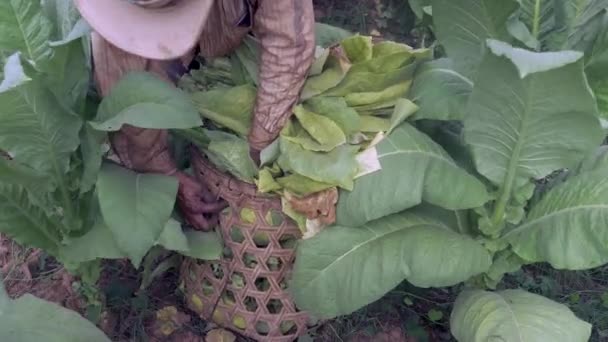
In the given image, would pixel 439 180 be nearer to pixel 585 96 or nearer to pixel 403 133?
pixel 403 133

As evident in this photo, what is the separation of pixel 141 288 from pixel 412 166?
815mm

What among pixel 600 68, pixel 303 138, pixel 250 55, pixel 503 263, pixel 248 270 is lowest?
pixel 248 270

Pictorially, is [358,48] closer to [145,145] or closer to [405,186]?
[405,186]

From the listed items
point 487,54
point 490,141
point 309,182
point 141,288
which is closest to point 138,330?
point 141,288

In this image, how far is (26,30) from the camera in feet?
5.21

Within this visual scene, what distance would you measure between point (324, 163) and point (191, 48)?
36 cm

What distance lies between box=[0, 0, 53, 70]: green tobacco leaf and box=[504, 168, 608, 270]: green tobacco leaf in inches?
41.7

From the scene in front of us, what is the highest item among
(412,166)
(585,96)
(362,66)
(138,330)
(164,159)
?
(585,96)

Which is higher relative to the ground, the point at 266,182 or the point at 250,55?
the point at 250,55

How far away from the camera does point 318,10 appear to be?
2.93 metres

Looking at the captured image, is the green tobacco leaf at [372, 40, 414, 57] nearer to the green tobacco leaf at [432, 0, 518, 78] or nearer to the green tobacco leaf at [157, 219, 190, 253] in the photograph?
the green tobacco leaf at [432, 0, 518, 78]

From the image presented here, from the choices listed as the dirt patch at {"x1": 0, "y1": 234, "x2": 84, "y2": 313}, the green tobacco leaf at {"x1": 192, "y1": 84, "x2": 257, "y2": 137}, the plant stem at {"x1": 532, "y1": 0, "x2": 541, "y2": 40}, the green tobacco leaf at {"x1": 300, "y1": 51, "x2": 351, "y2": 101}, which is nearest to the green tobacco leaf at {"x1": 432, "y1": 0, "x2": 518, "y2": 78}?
the plant stem at {"x1": 532, "y1": 0, "x2": 541, "y2": 40}

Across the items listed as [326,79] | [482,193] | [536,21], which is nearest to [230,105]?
[326,79]

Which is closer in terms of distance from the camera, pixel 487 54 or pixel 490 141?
pixel 487 54
